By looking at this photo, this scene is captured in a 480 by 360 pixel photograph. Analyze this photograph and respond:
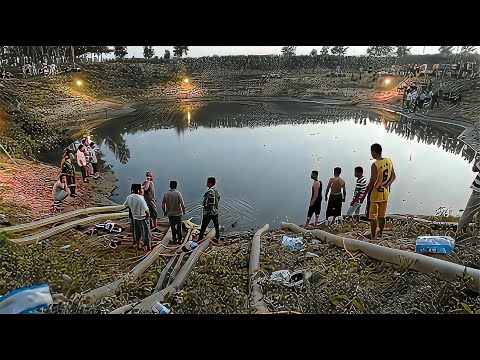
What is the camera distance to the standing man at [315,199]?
10.4ft

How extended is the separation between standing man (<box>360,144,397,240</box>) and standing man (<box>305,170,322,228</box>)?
0.33 meters

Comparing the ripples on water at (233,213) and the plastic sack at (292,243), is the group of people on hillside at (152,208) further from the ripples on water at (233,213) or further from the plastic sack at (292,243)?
the plastic sack at (292,243)

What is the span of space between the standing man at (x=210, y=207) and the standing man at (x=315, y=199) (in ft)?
2.35

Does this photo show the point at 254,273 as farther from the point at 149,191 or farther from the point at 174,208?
the point at 149,191

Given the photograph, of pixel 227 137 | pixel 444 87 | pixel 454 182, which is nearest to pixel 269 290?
pixel 227 137

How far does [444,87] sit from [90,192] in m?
2.86

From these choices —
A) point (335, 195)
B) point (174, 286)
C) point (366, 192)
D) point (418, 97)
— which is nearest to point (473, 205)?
point (366, 192)

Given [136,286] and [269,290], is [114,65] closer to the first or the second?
[136,286]

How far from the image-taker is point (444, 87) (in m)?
3.11

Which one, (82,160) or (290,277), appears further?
(82,160)

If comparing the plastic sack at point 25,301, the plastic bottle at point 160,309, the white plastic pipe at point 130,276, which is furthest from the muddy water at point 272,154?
the plastic sack at point 25,301

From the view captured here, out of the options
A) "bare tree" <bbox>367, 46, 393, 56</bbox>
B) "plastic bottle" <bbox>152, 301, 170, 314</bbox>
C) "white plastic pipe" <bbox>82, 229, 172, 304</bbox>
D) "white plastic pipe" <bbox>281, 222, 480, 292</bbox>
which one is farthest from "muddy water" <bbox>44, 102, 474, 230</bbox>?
"plastic bottle" <bbox>152, 301, 170, 314</bbox>

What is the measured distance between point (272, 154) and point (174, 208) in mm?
873

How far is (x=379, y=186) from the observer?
3.12 metres
